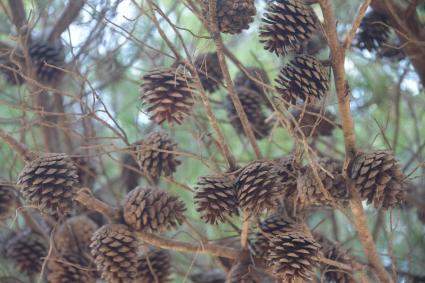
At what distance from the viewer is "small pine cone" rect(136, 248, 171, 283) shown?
64.8 inches

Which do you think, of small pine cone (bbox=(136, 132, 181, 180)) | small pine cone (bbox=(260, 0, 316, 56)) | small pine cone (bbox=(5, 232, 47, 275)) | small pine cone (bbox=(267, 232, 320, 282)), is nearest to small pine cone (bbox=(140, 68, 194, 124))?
small pine cone (bbox=(136, 132, 181, 180))

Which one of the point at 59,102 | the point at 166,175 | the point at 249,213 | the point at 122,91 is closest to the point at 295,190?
the point at 249,213

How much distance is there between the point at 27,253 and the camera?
1.79m

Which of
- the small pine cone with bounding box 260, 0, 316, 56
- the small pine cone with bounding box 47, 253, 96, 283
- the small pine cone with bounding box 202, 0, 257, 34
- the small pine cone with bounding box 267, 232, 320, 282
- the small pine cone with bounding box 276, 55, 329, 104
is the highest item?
the small pine cone with bounding box 202, 0, 257, 34

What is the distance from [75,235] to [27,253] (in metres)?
0.13

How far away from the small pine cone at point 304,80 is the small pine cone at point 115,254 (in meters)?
0.48

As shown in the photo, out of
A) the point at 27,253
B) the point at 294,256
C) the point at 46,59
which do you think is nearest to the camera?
the point at 294,256

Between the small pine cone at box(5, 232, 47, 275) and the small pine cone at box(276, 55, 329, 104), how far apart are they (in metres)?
0.82

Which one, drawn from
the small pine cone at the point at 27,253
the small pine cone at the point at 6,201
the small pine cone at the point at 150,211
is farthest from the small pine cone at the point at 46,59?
the small pine cone at the point at 150,211

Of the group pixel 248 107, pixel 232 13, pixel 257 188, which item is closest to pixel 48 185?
pixel 257 188

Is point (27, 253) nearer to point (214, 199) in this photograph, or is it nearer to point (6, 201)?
point (6, 201)

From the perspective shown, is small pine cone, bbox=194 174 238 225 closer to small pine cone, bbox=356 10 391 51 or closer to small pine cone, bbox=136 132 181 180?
small pine cone, bbox=136 132 181 180

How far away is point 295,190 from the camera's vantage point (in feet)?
4.95

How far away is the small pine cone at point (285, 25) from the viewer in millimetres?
1420
